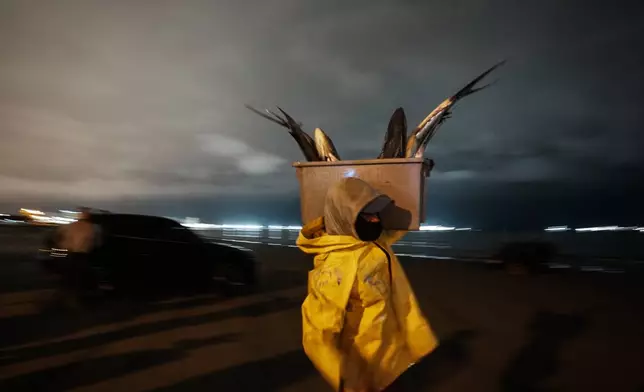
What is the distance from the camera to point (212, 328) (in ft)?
24.7

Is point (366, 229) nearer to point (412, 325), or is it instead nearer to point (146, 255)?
point (412, 325)

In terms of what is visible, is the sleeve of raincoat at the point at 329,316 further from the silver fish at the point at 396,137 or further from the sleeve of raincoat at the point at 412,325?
the silver fish at the point at 396,137

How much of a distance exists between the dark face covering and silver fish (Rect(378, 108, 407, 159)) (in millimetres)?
480

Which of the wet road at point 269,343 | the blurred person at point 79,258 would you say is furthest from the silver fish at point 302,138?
the blurred person at point 79,258

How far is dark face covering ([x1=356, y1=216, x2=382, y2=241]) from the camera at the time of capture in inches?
98.0

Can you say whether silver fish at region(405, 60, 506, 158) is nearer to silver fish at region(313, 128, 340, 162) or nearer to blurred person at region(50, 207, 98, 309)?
silver fish at region(313, 128, 340, 162)

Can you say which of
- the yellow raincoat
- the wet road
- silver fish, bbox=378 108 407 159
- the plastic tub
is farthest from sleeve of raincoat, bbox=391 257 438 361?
the wet road

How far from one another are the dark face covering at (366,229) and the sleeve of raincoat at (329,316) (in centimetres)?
15

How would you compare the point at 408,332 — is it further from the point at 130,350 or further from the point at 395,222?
the point at 130,350

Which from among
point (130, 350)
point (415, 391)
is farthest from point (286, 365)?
point (130, 350)

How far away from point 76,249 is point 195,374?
555 centimetres

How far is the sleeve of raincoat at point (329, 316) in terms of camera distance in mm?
2494

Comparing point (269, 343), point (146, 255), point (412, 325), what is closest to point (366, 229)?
point (412, 325)

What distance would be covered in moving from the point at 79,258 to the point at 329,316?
8.51 metres
